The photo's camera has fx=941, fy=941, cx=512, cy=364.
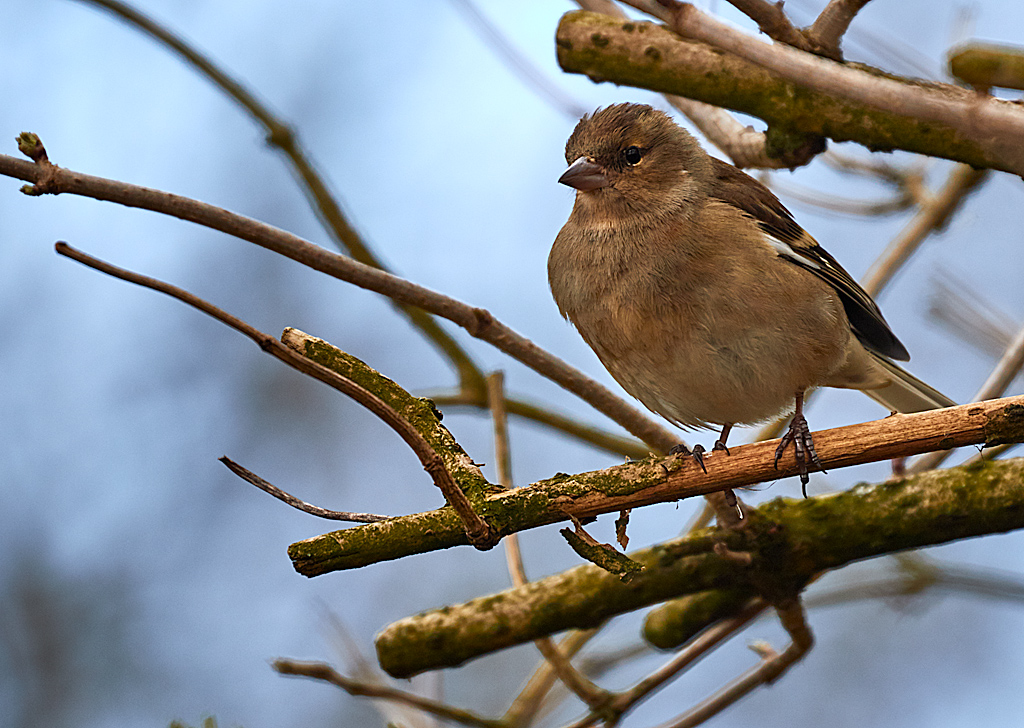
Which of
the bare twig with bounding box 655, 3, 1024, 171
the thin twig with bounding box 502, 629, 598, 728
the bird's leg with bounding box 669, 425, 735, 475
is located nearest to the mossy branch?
the bird's leg with bounding box 669, 425, 735, 475

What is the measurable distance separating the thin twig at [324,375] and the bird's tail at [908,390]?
2.34 meters

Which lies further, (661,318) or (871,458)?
(661,318)

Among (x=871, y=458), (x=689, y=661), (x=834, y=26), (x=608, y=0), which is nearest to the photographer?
(x=871, y=458)

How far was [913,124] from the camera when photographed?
249 cm

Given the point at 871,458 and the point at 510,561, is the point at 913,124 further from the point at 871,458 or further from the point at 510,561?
the point at 510,561

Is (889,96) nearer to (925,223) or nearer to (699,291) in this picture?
(699,291)

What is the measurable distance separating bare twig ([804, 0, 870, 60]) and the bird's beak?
4.15 feet

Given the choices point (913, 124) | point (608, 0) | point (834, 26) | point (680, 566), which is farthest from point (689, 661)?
point (608, 0)

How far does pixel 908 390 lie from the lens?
3.72 m

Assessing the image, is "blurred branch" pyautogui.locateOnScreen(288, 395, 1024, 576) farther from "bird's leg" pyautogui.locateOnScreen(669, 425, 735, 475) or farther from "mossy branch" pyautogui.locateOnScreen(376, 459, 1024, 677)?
"mossy branch" pyautogui.locateOnScreen(376, 459, 1024, 677)

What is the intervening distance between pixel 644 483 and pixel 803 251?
67.1 inches

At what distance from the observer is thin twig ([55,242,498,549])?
65.6 inches

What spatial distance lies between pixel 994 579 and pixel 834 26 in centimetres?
217

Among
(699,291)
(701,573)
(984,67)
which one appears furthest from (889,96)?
(701,573)
